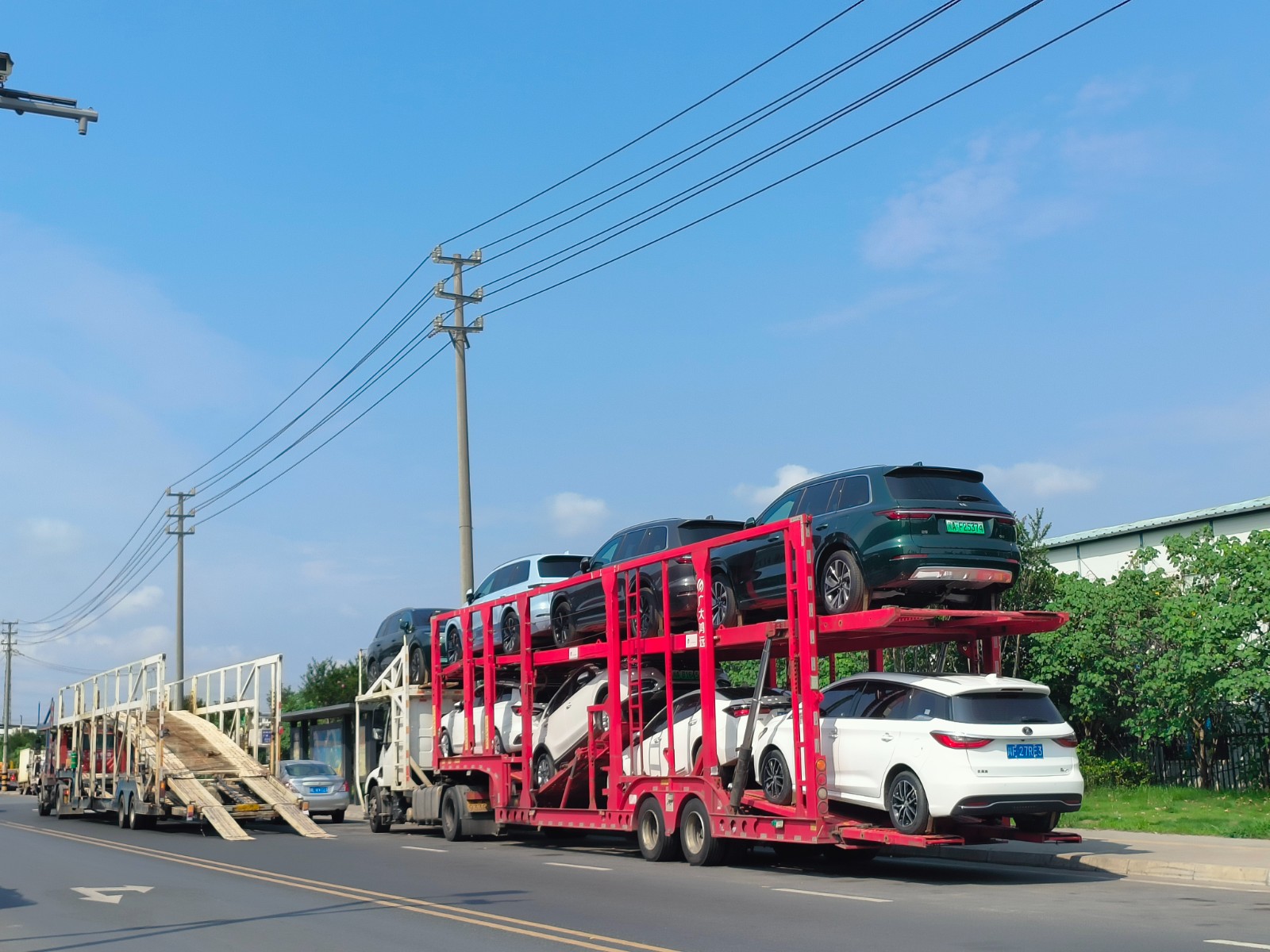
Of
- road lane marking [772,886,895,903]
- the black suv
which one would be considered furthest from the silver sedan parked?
road lane marking [772,886,895,903]

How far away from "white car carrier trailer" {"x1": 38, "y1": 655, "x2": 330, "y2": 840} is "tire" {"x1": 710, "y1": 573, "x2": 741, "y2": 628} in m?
10.1

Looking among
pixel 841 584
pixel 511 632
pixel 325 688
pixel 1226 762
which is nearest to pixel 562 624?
pixel 511 632

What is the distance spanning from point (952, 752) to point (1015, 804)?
2.42 ft

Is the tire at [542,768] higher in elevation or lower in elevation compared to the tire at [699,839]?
higher

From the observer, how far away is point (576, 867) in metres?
15.5

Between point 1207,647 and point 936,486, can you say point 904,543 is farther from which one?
point 1207,647

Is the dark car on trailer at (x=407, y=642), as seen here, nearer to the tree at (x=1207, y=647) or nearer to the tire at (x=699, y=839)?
the tire at (x=699, y=839)

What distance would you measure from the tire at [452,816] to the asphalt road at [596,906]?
273cm

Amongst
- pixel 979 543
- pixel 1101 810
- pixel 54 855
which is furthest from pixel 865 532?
pixel 54 855

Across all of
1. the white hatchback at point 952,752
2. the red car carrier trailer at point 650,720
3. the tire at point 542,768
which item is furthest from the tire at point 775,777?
the tire at point 542,768

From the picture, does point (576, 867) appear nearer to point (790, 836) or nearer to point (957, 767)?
point (790, 836)

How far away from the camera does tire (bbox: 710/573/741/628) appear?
1466 cm

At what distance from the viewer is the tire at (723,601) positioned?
48.1 feet

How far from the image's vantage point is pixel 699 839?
14812 millimetres
